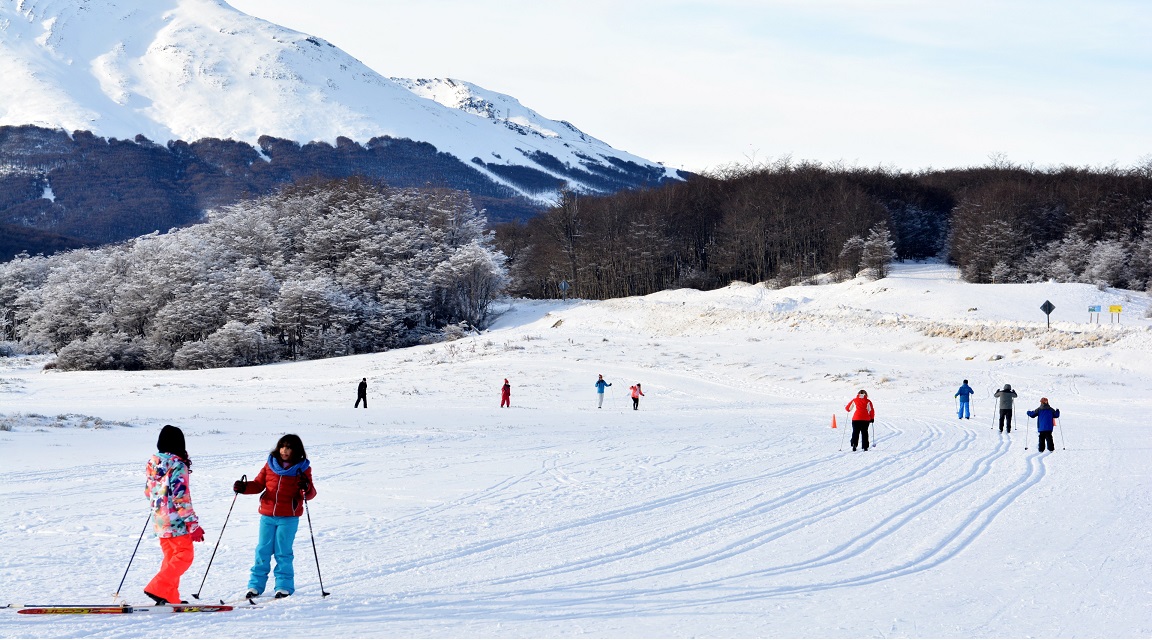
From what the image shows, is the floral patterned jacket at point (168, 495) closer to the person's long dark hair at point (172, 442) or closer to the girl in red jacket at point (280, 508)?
the person's long dark hair at point (172, 442)

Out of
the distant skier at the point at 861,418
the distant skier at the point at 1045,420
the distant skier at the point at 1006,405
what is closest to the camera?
the distant skier at the point at 1045,420

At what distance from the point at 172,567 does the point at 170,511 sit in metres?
0.48

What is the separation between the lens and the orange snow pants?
753 centimetres

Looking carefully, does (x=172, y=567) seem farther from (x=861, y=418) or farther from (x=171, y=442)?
(x=861, y=418)

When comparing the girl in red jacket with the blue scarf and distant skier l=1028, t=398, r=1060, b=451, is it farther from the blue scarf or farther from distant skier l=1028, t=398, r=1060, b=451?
distant skier l=1028, t=398, r=1060, b=451

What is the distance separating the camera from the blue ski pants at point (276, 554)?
7824 mm

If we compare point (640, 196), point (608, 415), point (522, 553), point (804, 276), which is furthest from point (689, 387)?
point (640, 196)

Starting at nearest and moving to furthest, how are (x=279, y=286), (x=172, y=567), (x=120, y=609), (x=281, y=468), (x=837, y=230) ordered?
(x=120, y=609) → (x=172, y=567) → (x=281, y=468) → (x=279, y=286) → (x=837, y=230)

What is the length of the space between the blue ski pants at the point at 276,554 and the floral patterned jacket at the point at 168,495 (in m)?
0.62

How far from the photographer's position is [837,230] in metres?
75.9

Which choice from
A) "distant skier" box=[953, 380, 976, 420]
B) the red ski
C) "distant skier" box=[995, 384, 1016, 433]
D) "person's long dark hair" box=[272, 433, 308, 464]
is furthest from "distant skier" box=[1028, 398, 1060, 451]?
the red ski

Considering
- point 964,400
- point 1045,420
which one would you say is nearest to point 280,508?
point 1045,420

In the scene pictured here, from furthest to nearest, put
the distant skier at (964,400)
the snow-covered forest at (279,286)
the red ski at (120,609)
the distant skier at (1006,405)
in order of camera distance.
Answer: the snow-covered forest at (279,286) < the distant skier at (964,400) < the distant skier at (1006,405) < the red ski at (120,609)

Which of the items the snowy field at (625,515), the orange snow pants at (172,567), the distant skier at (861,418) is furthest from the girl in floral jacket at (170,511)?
the distant skier at (861,418)
